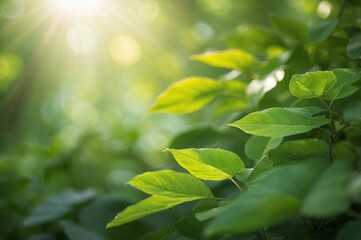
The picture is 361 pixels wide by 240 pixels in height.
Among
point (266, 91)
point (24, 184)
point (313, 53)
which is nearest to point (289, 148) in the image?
point (266, 91)

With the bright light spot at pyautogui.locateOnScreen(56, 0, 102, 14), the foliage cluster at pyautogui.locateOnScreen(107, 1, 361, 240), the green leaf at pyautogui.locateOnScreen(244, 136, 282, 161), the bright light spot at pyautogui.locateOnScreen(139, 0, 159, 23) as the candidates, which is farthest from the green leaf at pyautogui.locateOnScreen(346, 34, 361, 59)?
the bright light spot at pyautogui.locateOnScreen(56, 0, 102, 14)

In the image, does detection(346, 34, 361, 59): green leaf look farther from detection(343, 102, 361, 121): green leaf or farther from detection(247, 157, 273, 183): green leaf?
detection(247, 157, 273, 183): green leaf

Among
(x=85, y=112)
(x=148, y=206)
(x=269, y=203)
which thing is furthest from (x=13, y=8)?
(x=269, y=203)

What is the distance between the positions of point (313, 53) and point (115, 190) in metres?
0.82

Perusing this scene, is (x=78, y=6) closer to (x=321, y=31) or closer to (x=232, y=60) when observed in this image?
(x=232, y=60)

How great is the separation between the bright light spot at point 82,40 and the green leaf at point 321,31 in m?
2.56

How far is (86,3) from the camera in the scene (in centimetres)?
288

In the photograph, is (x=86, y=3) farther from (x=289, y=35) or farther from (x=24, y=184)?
(x=289, y=35)

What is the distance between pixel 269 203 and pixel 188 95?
56 centimetres

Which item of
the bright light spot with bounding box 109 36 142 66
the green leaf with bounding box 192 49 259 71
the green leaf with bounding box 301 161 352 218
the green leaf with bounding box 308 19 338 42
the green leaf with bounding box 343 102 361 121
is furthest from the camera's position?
the bright light spot with bounding box 109 36 142 66

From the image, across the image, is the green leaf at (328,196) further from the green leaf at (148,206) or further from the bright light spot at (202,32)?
the bright light spot at (202,32)

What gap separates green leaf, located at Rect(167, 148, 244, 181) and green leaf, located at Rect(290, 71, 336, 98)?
14cm

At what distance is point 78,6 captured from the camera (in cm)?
289

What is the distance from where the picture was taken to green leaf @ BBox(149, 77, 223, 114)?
0.97 m
